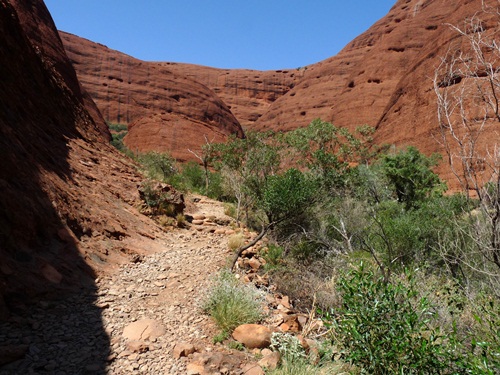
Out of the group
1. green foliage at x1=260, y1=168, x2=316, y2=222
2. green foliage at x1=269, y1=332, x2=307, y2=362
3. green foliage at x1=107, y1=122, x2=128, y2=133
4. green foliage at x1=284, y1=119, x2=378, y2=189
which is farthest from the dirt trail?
green foliage at x1=107, y1=122, x2=128, y2=133

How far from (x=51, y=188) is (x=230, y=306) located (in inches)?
173

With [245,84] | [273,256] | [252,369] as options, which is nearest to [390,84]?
[245,84]

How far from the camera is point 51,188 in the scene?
6.59m

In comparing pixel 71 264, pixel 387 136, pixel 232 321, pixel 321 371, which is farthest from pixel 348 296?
pixel 387 136

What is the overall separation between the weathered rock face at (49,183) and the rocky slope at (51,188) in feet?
0.06

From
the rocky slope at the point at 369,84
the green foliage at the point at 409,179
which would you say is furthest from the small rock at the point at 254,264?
the rocky slope at the point at 369,84

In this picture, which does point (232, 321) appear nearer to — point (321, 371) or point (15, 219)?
point (321, 371)

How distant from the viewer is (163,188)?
10.0 meters

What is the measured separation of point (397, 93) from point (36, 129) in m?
38.1

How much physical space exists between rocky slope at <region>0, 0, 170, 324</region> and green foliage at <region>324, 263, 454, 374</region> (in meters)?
3.73

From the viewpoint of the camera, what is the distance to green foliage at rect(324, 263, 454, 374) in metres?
3.05

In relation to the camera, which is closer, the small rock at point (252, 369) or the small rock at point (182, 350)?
the small rock at point (252, 369)

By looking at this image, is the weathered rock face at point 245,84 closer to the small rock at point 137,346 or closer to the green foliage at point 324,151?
the green foliage at point 324,151

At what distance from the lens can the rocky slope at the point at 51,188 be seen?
484 cm
